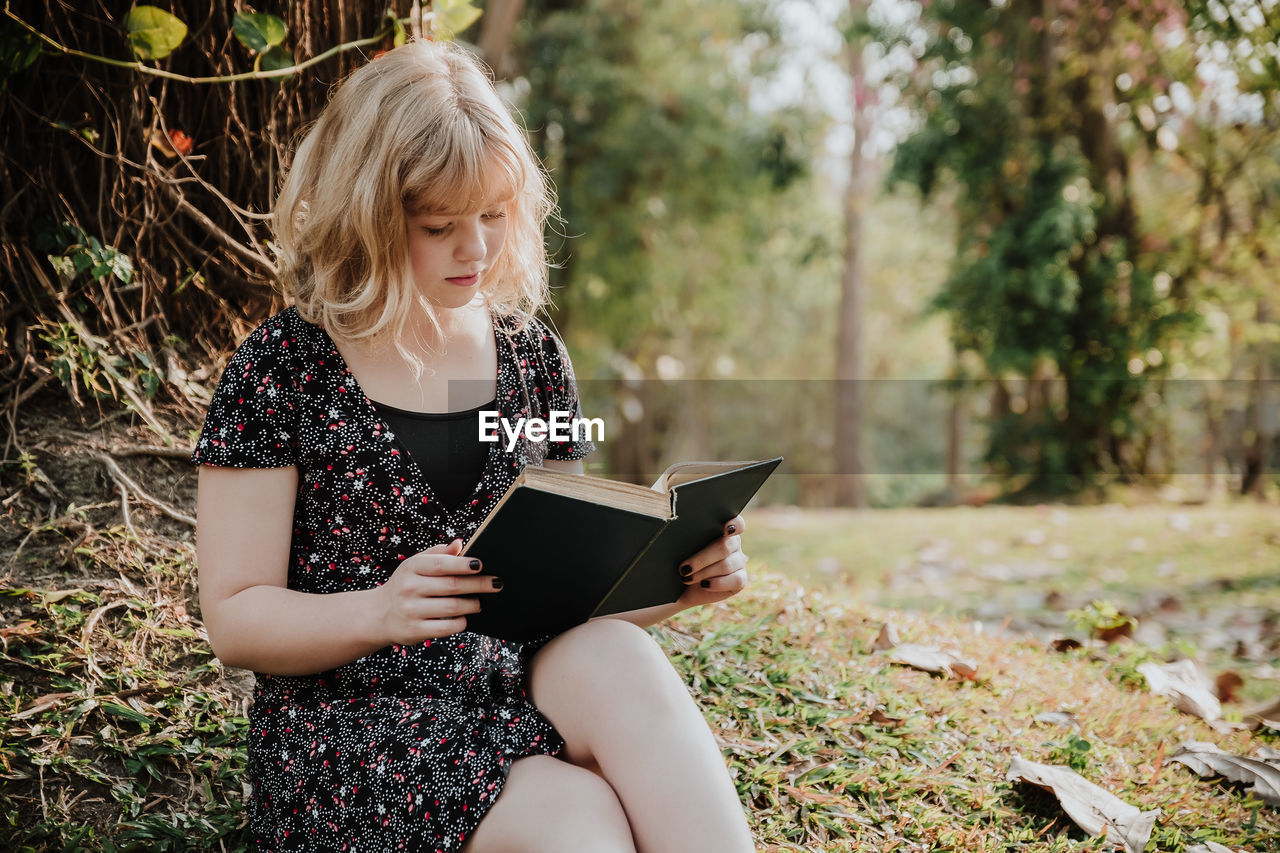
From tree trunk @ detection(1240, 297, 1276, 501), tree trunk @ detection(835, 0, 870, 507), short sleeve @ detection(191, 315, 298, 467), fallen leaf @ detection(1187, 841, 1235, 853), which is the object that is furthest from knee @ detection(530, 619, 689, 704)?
tree trunk @ detection(835, 0, 870, 507)

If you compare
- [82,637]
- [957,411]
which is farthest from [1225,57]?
[957,411]

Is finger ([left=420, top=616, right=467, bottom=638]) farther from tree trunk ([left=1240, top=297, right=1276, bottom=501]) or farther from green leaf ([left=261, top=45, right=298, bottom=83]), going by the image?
tree trunk ([left=1240, top=297, right=1276, bottom=501])

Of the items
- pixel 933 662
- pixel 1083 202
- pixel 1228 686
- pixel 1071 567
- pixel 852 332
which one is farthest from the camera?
pixel 852 332

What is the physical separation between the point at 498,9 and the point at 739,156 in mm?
3725

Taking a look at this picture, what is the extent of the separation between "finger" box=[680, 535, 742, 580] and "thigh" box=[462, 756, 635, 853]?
1.20 feet

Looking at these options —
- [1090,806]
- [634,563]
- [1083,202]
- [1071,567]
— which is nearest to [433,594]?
[634,563]

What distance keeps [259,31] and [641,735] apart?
1.66 meters

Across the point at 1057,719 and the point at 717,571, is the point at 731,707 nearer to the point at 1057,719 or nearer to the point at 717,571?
the point at 717,571

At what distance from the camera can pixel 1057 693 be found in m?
2.50

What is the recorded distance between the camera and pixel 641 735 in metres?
1.37

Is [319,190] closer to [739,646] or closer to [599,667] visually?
[599,667]

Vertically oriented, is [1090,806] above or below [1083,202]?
below

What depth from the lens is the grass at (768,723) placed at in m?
1.74

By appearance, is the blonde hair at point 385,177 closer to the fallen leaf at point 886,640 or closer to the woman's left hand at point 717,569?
the woman's left hand at point 717,569
